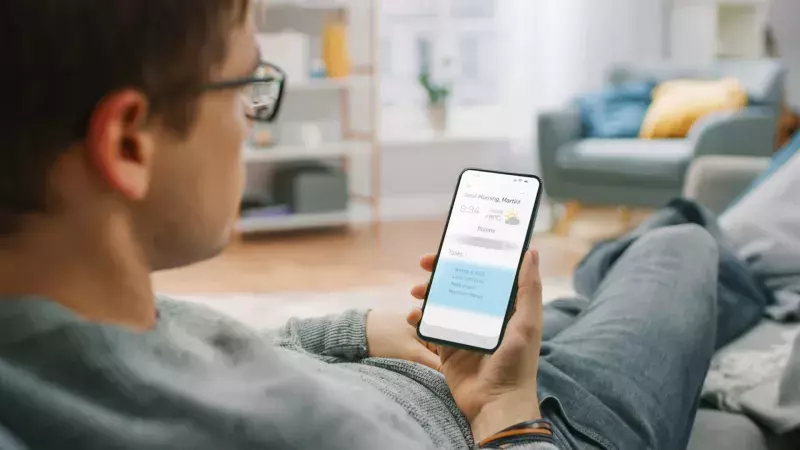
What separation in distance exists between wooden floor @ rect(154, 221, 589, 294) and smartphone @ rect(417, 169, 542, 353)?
2.14m

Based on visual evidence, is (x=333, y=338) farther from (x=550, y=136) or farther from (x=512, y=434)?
(x=550, y=136)

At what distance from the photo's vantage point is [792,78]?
434 cm

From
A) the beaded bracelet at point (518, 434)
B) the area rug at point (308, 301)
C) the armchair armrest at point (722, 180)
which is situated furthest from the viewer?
the area rug at point (308, 301)

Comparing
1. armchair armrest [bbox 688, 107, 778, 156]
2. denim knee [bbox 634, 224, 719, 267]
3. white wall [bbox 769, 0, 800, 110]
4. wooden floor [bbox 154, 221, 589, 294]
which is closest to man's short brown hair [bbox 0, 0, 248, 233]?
denim knee [bbox 634, 224, 719, 267]

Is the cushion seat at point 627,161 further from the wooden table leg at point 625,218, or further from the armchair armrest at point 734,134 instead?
the wooden table leg at point 625,218

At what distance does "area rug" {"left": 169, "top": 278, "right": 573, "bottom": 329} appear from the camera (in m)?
2.47

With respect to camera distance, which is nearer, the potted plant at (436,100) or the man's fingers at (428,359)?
the man's fingers at (428,359)

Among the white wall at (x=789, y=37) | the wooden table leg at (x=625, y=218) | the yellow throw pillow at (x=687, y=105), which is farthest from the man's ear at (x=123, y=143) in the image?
the white wall at (x=789, y=37)

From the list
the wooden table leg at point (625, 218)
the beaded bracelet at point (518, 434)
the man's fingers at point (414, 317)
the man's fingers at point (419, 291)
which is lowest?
the wooden table leg at point (625, 218)

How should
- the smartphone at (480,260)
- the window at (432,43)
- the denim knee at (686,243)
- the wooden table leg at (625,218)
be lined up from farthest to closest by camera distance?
the window at (432,43) → the wooden table leg at (625,218) → the denim knee at (686,243) → the smartphone at (480,260)

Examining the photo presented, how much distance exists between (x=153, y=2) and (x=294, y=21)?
13.2ft

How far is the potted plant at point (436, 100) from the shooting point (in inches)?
171

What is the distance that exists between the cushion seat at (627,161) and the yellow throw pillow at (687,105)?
0.06 metres

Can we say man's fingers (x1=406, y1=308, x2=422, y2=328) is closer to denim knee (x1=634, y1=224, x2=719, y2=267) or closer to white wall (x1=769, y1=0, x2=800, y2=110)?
denim knee (x1=634, y1=224, x2=719, y2=267)
